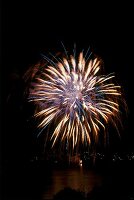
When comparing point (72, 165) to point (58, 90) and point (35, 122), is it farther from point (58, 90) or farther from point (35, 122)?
point (58, 90)

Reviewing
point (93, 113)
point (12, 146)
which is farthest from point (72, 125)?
point (12, 146)

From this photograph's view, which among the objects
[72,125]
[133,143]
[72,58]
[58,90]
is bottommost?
[72,125]

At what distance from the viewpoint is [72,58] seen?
83.2 ft

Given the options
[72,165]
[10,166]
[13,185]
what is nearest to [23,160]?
[10,166]

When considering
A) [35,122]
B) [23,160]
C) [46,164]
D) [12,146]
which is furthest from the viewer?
[46,164]

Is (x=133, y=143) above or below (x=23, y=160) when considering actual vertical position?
above

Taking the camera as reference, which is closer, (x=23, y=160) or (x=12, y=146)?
(x=12, y=146)

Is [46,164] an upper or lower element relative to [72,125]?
upper

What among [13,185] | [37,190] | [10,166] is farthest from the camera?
[10,166]

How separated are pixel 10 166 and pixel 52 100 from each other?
22.0 metres

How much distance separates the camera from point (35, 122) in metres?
60.5

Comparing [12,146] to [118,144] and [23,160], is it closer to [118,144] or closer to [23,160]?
[23,160]

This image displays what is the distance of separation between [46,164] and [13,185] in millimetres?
37622

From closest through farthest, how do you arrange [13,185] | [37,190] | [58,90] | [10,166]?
[58,90] → [37,190] → [13,185] → [10,166]
